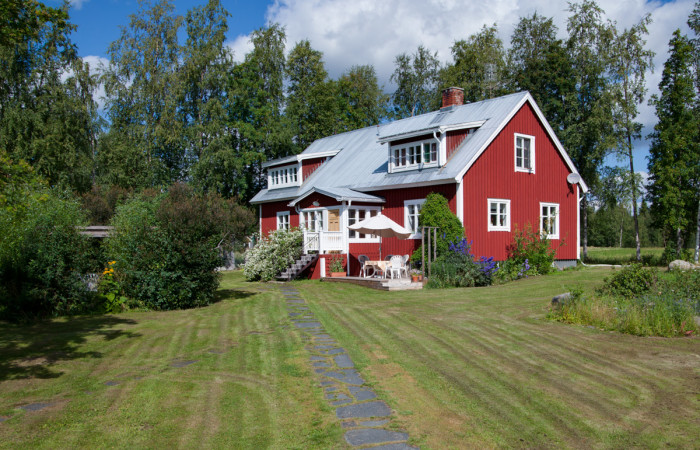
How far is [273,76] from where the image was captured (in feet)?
118

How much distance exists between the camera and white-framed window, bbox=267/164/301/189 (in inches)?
1164

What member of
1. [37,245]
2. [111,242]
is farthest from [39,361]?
[111,242]

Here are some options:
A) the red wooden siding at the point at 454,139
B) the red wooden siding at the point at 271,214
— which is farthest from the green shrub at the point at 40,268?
the red wooden siding at the point at 271,214

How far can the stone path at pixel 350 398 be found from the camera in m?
4.88

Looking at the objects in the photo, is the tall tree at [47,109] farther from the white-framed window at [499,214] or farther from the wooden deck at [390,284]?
the white-framed window at [499,214]

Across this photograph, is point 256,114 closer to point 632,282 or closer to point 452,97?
point 452,97

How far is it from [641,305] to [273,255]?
1482cm

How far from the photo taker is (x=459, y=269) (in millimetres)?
18297

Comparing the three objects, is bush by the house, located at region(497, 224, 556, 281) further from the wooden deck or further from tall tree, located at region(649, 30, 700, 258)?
tall tree, located at region(649, 30, 700, 258)

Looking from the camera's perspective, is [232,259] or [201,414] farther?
[232,259]

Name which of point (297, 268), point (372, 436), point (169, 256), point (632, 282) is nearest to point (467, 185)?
point (297, 268)

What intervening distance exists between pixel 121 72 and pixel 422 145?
2122 centimetres

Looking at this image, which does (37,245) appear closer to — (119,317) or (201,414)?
(119,317)

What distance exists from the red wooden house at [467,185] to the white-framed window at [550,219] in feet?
0.15
